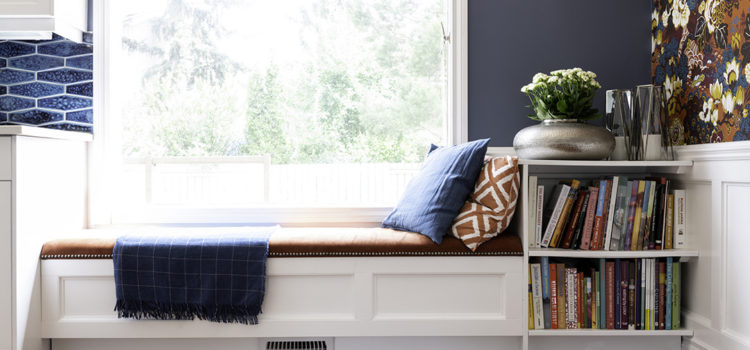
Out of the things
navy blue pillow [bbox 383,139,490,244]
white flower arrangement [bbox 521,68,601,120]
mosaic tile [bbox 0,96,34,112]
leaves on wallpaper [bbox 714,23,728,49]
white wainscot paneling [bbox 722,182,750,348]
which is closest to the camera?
white wainscot paneling [bbox 722,182,750,348]

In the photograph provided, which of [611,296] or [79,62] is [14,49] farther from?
[611,296]

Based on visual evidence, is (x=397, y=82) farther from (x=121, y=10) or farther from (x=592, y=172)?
(x=121, y=10)

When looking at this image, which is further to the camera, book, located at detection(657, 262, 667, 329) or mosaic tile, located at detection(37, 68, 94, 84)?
mosaic tile, located at detection(37, 68, 94, 84)

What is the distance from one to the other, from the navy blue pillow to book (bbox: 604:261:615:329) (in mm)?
625

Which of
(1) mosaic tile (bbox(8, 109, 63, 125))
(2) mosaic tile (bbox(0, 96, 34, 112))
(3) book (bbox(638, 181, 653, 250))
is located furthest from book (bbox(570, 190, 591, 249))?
(2) mosaic tile (bbox(0, 96, 34, 112))

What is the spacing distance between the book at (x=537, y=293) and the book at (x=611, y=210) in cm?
28

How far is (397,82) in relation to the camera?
2625 mm

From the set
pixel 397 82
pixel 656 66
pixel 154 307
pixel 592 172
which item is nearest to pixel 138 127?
pixel 154 307

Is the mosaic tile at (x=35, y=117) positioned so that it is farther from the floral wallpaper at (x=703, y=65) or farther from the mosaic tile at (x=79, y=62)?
the floral wallpaper at (x=703, y=65)

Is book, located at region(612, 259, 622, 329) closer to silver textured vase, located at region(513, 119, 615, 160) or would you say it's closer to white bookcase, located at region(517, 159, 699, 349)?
white bookcase, located at region(517, 159, 699, 349)

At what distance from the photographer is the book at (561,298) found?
6.86ft

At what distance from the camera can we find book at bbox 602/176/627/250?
2090 millimetres

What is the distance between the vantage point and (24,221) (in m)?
A: 1.96

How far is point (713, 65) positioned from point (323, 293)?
171cm
